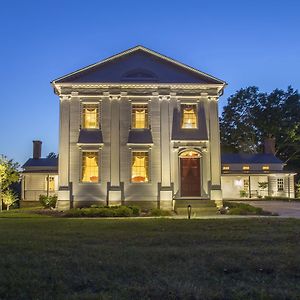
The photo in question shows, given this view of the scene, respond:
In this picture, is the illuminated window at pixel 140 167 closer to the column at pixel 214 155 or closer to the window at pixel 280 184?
the column at pixel 214 155

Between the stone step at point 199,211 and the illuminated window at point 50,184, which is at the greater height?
the illuminated window at point 50,184

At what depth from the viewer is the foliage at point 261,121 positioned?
185 ft

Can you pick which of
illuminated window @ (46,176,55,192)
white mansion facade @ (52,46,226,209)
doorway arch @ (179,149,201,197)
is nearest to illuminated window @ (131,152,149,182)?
white mansion facade @ (52,46,226,209)

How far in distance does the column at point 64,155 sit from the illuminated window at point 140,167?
3726 millimetres

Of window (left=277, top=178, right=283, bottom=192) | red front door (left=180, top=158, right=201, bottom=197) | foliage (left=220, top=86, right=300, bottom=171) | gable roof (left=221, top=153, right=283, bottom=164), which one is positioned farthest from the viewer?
foliage (left=220, top=86, right=300, bottom=171)

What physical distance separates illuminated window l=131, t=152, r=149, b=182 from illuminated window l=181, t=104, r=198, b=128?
9.71 feet

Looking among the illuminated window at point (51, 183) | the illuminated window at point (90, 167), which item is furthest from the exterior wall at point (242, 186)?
the illuminated window at point (90, 167)

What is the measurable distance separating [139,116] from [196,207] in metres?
6.12

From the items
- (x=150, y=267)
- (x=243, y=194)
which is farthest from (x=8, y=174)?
(x=150, y=267)

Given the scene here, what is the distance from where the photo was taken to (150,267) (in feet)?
22.5

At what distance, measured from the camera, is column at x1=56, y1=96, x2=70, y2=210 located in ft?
78.9

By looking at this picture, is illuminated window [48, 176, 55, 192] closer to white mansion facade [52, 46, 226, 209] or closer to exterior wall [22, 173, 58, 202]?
exterior wall [22, 173, 58, 202]

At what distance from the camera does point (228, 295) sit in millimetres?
5227

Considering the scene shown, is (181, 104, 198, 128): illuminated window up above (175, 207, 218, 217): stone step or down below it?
above
